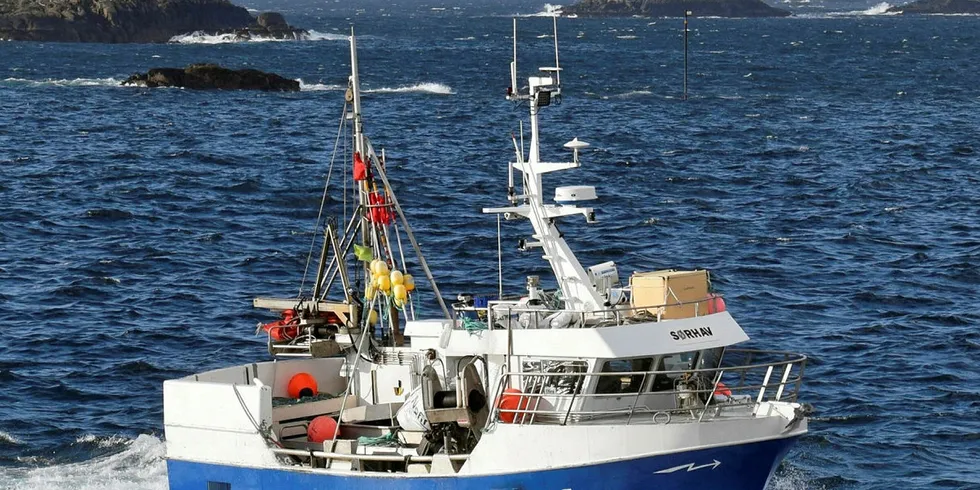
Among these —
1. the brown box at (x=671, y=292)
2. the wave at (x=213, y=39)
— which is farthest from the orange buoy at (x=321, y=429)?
the wave at (x=213, y=39)

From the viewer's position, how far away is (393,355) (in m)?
28.7

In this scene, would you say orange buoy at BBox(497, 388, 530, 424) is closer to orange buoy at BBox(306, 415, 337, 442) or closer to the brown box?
the brown box

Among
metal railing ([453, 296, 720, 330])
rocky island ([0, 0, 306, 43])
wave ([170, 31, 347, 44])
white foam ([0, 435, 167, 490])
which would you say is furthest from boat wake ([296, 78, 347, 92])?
metal railing ([453, 296, 720, 330])

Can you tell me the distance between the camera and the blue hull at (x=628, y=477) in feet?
76.9

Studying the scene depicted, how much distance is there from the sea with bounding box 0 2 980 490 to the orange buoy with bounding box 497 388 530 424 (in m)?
8.03

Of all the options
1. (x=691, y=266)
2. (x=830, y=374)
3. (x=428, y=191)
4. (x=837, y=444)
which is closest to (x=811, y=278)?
(x=691, y=266)

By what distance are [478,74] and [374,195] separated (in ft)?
348

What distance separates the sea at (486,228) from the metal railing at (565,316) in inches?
272

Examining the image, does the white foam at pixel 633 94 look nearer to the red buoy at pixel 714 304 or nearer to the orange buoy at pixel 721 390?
the orange buoy at pixel 721 390

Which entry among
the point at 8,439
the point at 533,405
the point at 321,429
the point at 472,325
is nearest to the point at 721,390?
the point at 533,405

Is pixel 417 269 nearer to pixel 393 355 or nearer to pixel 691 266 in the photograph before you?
pixel 691 266

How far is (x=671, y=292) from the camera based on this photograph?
25.2 m

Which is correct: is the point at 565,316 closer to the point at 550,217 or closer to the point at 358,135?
the point at 550,217

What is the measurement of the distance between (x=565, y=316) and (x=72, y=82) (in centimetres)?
10000
